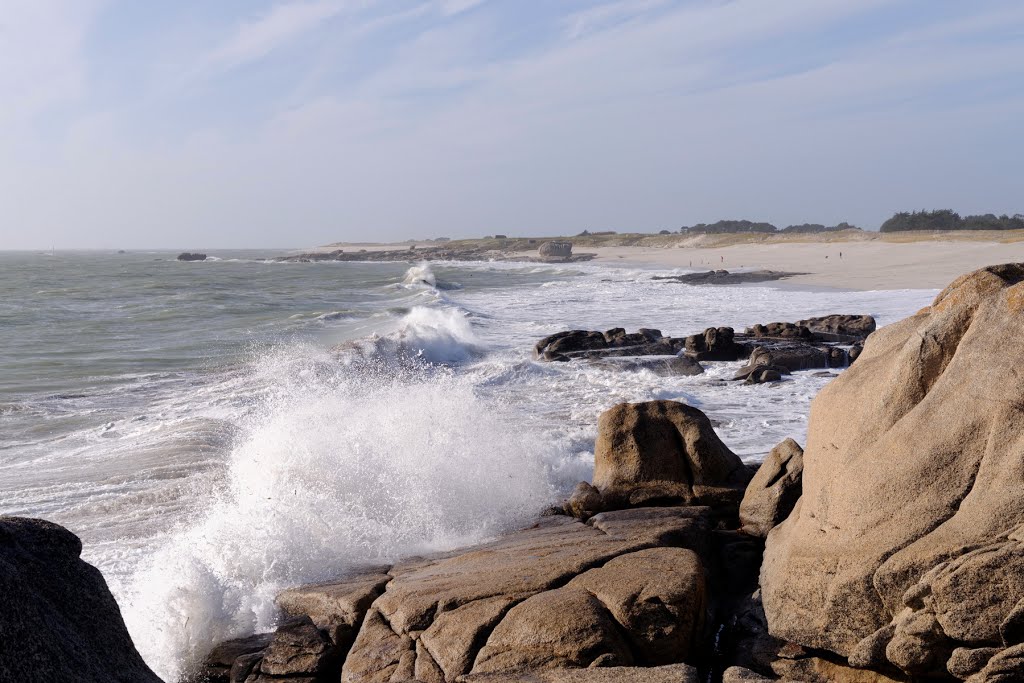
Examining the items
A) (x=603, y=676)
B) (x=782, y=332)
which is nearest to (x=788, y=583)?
(x=603, y=676)

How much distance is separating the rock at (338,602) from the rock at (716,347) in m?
11.9

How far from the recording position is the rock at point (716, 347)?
54.9 feet

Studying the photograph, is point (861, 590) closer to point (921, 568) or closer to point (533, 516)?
point (921, 568)

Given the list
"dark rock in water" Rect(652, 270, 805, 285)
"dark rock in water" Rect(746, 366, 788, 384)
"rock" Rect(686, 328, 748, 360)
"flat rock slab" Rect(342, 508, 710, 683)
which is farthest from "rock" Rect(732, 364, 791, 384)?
"dark rock in water" Rect(652, 270, 805, 285)

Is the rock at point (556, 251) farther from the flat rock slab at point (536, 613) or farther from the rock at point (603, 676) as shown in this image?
the rock at point (603, 676)

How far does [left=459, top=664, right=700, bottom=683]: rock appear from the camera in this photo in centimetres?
341

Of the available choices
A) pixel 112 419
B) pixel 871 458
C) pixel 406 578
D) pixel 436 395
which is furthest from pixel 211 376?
pixel 871 458

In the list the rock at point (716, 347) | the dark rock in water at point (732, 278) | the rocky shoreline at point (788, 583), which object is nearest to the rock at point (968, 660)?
the rocky shoreline at point (788, 583)

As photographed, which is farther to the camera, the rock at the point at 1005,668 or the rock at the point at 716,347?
the rock at the point at 716,347

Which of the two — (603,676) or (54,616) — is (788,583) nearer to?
(603,676)

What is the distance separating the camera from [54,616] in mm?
2734

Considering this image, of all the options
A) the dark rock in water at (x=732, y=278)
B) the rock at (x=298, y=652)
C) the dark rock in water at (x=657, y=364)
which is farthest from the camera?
the dark rock in water at (x=732, y=278)

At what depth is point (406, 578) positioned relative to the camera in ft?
17.8

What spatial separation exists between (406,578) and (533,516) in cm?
180
